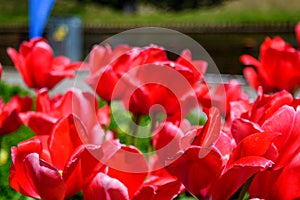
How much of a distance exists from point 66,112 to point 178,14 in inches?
700

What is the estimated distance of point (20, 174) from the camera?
720 mm

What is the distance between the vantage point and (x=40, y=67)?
129 centimetres

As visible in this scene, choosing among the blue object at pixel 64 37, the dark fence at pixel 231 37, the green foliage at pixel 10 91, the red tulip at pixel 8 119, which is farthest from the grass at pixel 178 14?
the red tulip at pixel 8 119

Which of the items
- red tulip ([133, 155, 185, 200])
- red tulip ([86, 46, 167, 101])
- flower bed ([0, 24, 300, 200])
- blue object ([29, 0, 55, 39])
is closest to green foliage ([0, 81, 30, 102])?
blue object ([29, 0, 55, 39])

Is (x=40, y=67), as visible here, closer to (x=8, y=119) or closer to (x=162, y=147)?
(x=8, y=119)

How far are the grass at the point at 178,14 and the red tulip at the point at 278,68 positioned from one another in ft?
40.4

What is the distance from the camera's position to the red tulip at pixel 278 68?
48.5 inches

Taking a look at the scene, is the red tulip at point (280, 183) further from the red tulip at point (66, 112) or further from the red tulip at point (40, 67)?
the red tulip at point (40, 67)

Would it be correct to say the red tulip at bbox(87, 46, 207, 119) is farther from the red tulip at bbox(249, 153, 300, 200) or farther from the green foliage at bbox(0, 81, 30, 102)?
the green foliage at bbox(0, 81, 30, 102)

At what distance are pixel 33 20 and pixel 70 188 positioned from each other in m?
1.45

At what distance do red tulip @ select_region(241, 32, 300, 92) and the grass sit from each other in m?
12.3

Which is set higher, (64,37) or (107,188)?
(107,188)

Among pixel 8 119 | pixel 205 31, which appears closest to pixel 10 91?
pixel 8 119

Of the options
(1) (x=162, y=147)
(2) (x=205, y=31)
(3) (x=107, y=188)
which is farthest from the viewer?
(2) (x=205, y=31)
